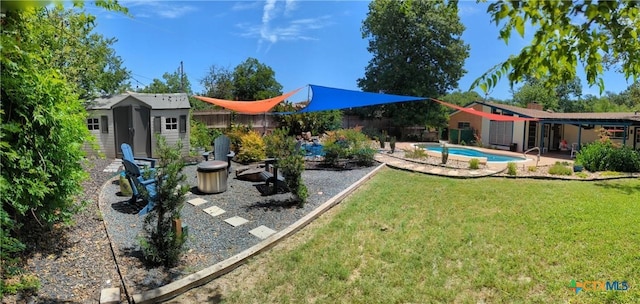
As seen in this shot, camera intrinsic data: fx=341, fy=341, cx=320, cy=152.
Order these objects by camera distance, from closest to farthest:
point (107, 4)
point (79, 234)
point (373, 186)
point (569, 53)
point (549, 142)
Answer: point (569, 53), point (107, 4), point (79, 234), point (373, 186), point (549, 142)

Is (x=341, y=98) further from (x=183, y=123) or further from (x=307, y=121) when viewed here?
(x=307, y=121)

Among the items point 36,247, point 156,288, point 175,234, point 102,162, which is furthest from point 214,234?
point 102,162

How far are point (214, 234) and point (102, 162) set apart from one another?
742cm

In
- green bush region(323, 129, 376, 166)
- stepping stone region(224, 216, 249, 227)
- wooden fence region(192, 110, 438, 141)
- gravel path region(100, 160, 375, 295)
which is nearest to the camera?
gravel path region(100, 160, 375, 295)

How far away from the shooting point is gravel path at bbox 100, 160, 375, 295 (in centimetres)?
364

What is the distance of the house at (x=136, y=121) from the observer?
11.2 metres

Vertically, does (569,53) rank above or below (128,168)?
above

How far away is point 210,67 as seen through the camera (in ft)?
105

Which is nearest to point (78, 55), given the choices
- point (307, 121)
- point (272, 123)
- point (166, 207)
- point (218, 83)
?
point (272, 123)

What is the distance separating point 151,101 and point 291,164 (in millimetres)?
8236

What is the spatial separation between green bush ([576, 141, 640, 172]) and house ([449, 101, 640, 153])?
243 inches

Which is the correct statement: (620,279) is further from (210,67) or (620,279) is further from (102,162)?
(210,67)

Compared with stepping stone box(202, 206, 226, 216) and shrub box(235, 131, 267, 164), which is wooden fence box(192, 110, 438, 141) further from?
stepping stone box(202, 206, 226, 216)

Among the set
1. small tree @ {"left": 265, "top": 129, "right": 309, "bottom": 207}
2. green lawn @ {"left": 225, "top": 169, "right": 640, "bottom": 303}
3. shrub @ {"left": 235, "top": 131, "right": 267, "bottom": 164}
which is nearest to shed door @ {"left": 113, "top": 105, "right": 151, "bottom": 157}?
shrub @ {"left": 235, "top": 131, "right": 267, "bottom": 164}
